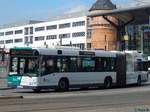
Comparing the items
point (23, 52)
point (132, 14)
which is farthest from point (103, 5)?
point (23, 52)

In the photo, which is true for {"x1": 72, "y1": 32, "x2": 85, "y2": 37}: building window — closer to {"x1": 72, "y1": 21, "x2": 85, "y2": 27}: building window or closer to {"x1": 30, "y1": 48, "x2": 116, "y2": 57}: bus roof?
{"x1": 72, "y1": 21, "x2": 85, "y2": 27}: building window

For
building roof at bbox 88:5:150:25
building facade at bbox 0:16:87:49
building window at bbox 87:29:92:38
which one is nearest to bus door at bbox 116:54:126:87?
building roof at bbox 88:5:150:25

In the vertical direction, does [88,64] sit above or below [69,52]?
below

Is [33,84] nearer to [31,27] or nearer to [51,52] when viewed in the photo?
[51,52]

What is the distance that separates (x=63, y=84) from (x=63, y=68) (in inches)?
43.3

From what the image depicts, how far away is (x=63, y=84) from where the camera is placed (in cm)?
3262

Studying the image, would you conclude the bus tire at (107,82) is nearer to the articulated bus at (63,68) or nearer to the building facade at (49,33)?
the articulated bus at (63,68)

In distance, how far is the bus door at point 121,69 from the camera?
38594 mm

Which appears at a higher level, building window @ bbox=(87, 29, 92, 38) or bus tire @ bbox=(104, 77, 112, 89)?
building window @ bbox=(87, 29, 92, 38)

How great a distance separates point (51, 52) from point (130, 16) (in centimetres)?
8424

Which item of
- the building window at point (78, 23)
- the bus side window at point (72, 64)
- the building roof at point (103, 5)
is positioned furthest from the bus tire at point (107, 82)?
the building window at point (78, 23)

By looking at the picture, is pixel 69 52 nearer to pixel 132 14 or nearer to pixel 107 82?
pixel 107 82

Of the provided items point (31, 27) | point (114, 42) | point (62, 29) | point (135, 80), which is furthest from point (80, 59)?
point (31, 27)

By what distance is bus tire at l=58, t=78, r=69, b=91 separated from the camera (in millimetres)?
32344
